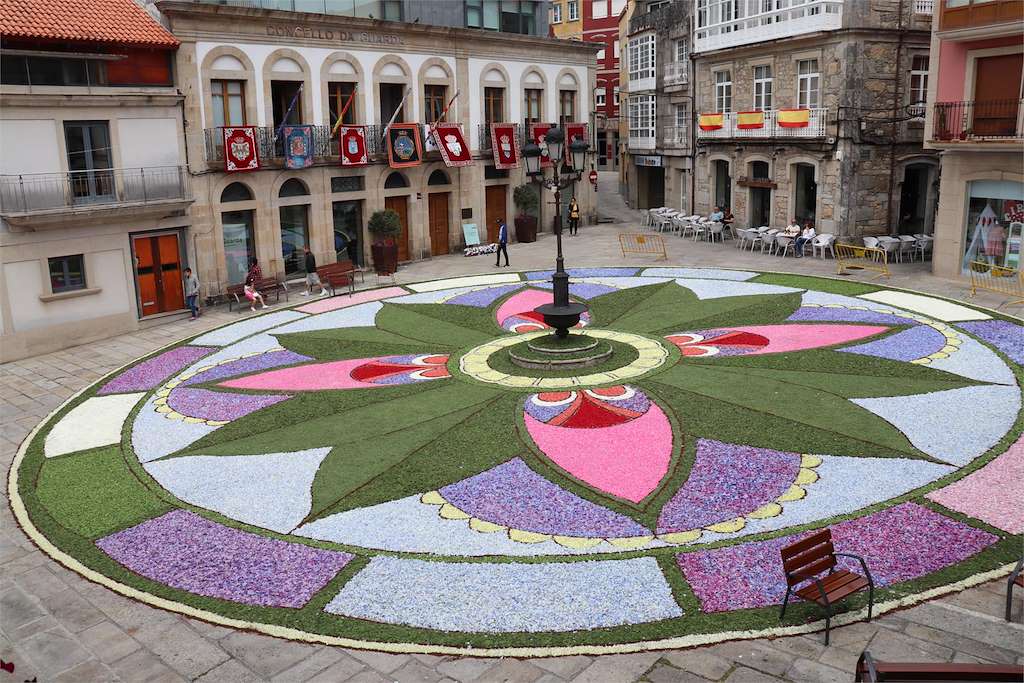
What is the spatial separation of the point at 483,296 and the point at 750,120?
54.7 ft

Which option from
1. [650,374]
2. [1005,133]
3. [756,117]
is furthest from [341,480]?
[756,117]

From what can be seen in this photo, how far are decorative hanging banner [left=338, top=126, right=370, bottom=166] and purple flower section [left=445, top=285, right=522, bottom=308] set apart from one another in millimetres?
8440

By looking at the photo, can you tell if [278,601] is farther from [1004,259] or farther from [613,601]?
[1004,259]

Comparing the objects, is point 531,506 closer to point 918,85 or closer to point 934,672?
point 934,672

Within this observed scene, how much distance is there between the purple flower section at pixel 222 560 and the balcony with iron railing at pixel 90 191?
14124 millimetres

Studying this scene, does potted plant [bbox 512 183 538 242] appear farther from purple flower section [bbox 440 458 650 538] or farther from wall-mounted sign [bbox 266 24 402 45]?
purple flower section [bbox 440 458 650 538]

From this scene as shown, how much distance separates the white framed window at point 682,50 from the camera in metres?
46.3

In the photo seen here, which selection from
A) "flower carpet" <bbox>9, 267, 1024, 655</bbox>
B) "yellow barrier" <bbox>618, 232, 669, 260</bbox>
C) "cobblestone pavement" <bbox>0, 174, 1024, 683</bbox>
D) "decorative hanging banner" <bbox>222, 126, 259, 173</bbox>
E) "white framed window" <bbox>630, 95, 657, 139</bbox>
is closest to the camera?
"cobblestone pavement" <bbox>0, 174, 1024, 683</bbox>

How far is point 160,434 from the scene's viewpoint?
683 inches

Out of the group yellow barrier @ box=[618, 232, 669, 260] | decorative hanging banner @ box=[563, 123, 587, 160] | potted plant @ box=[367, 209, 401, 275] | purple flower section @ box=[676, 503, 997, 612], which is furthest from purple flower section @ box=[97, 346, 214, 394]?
decorative hanging banner @ box=[563, 123, 587, 160]

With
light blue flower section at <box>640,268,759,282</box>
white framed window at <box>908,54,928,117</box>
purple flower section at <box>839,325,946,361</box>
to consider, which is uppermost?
white framed window at <box>908,54,928,117</box>

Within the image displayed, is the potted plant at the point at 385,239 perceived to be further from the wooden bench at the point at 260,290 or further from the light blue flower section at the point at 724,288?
the light blue flower section at the point at 724,288

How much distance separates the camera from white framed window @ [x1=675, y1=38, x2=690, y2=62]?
46294mm

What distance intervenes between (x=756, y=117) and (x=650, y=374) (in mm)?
22213
